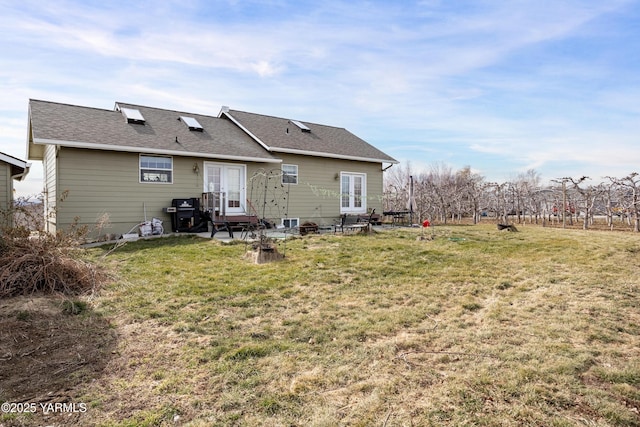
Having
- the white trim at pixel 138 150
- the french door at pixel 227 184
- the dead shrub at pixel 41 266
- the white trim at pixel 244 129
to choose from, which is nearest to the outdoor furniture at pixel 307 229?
the french door at pixel 227 184

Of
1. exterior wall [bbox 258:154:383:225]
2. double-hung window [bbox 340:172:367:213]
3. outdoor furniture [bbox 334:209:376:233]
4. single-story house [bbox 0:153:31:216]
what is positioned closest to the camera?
single-story house [bbox 0:153:31:216]

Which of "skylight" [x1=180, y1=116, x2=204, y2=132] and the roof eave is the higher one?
"skylight" [x1=180, y1=116, x2=204, y2=132]

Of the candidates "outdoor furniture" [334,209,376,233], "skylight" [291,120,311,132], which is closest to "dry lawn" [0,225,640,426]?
"outdoor furniture" [334,209,376,233]

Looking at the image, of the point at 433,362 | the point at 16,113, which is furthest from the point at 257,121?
the point at 433,362

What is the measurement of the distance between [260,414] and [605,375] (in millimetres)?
2469

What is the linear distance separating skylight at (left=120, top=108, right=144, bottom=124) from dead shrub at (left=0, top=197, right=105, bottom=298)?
709cm

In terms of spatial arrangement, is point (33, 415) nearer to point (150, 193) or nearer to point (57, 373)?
point (57, 373)

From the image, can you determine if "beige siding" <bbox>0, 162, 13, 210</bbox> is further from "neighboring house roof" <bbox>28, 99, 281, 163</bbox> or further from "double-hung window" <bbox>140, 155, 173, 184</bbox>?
"double-hung window" <bbox>140, 155, 173, 184</bbox>

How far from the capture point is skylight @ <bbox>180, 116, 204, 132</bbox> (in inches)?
489

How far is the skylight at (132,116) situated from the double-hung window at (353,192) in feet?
24.4

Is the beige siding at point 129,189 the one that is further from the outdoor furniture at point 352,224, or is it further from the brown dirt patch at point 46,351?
the brown dirt patch at point 46,351

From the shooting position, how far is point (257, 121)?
14727mm

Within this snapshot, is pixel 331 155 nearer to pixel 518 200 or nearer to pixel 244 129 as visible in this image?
pixel 244 129

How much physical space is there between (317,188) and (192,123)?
5059 mm
